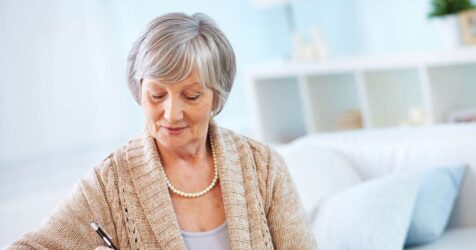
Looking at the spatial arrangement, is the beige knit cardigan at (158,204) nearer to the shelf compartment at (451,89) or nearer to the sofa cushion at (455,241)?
the sofa cushion at (455,241)

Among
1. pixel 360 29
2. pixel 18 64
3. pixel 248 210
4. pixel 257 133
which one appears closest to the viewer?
pixel 248 210

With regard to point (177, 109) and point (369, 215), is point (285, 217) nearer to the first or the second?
point (177, 109)

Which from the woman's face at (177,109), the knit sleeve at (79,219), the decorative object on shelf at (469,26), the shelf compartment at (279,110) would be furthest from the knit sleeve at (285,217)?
the shelf compartment at (279,110)

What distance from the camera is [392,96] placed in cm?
486

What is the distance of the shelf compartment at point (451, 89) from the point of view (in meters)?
4.29

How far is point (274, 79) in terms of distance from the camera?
16.8 feet

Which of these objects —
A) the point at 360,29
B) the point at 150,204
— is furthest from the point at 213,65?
the point at 360,29

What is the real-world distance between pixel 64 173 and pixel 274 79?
1347 millimetres

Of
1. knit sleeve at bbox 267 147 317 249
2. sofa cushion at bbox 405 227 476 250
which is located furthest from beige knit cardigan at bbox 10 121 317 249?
sofa cushion at bbox 405 227 476 250

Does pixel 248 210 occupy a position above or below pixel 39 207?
above

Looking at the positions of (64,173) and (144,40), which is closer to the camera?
(144,40)

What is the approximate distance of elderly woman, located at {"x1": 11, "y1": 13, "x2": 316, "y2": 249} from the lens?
71.4 inches

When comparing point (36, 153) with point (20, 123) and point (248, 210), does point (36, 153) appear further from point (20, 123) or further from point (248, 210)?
point (248, 210)

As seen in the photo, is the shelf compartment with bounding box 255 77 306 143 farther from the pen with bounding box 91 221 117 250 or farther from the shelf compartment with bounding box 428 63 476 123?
the pen with bounding box 91 221 117 250
